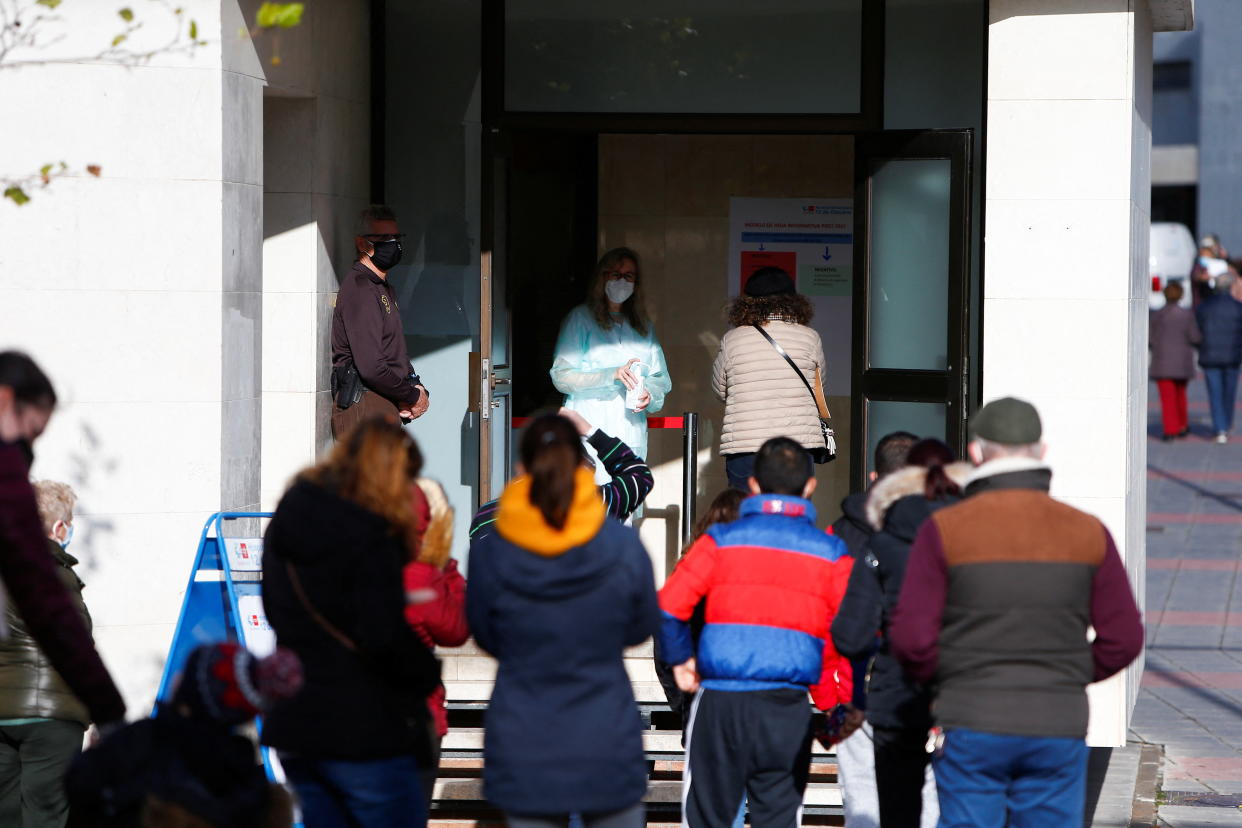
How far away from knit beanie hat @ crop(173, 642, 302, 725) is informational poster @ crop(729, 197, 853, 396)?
280 inches

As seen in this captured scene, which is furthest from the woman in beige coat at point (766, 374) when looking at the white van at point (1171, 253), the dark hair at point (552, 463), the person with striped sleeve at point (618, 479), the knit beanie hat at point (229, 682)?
the white van at point (1171, 253)

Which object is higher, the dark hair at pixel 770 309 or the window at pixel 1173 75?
the window at pixel 1173 75

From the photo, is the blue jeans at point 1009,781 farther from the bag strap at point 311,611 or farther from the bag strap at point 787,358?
the bag strap at point 787,358

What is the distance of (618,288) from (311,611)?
5011 millimetres

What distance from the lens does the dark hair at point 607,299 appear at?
9008mm

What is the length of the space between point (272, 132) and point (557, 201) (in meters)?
2.47

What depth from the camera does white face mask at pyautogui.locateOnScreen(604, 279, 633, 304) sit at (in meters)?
8.96

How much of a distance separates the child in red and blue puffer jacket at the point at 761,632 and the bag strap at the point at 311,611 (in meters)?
A: 1.27

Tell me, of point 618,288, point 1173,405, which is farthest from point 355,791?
point 1173,405

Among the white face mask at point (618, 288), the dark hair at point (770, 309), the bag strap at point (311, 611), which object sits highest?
the white face mask at point (618, 288)

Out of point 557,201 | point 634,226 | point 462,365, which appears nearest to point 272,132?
point 462,365

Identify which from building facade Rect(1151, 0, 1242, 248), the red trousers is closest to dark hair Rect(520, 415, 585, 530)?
the red trousers

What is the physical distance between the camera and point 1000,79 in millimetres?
7227

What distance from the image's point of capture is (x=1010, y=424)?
4.56m
